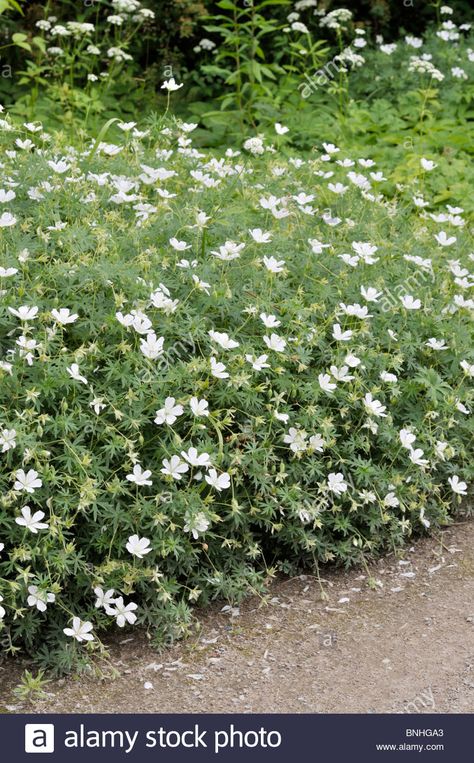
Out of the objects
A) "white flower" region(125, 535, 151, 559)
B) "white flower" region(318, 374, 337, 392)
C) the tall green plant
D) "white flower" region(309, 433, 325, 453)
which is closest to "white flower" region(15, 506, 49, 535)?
"white flower" region(125, 535, 151, 559)

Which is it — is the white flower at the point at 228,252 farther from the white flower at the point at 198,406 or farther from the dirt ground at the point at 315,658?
the dirt ground at the point at 315,658

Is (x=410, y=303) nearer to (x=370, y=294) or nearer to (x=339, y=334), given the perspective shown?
(x=370, y=294)

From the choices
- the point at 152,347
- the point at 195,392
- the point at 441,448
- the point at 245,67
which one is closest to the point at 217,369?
the point at 195,392

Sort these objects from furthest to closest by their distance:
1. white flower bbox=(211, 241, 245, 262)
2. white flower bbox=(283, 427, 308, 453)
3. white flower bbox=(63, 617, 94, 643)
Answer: white flower bbox=(211, 241, 245, 262), white flower bbox=(283, 427, 308, 453), white flower bbox=(63, 617, 94, 643)

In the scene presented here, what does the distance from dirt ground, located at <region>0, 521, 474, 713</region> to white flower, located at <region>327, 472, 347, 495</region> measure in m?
0.40

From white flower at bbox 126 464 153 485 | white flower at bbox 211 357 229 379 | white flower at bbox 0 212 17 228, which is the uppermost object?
white flower at bbox 0 212 17 228

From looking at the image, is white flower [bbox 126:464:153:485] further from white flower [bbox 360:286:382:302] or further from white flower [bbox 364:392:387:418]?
white flower [bbox 360:286:382:302]

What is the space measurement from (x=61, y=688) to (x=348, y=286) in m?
1.81

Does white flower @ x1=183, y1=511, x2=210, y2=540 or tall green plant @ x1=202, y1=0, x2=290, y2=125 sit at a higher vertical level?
tall green plant @ x1=202, y1=0, x2=290, y2=125

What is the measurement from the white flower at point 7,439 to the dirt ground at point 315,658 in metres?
0.72

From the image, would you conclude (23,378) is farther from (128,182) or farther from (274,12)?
(274,12)

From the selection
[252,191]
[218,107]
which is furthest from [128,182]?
[218,107]

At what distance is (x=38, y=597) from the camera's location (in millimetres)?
2986

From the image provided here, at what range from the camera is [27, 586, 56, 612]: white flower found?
2.97m
